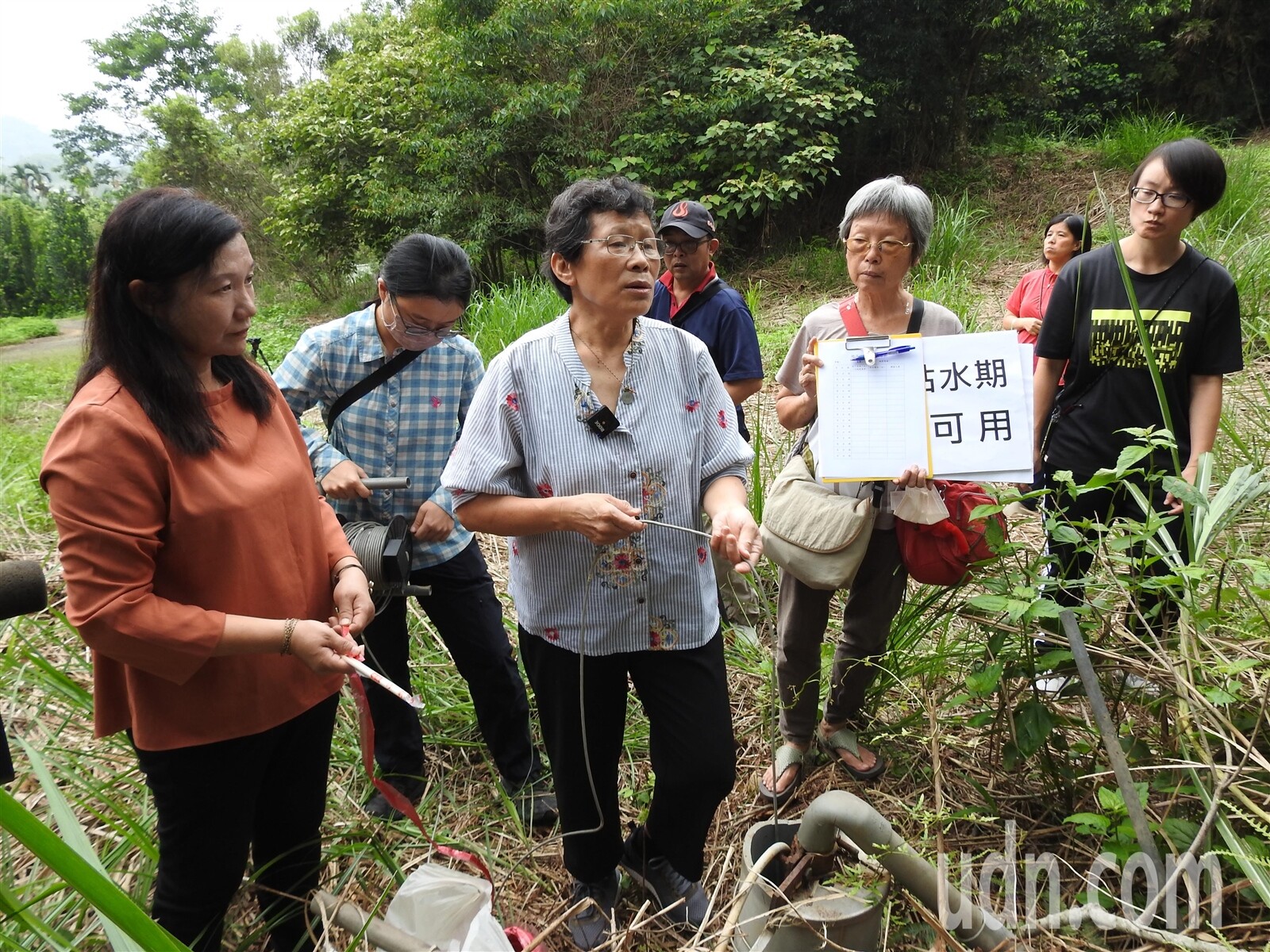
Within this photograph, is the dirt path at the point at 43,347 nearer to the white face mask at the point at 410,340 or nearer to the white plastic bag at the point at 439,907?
the white face mask at the point at 410,340

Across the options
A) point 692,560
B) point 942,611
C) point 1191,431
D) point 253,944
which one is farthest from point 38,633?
point 1191,431

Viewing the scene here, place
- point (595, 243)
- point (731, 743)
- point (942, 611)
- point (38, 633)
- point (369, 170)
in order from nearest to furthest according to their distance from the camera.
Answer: point (595, 243)
point (731, 743)
point (942, 611)
point (38, 633)
point (369, 170)

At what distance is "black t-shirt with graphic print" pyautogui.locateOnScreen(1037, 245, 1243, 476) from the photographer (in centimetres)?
213

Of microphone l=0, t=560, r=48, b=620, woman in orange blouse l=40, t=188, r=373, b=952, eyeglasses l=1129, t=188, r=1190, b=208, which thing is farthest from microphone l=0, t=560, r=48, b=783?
eyeglasses l=1129, t=188, r=1190, b=208

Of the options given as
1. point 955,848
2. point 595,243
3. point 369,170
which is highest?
point 369,170

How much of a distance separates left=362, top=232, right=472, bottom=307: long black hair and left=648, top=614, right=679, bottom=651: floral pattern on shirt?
38.1 inches

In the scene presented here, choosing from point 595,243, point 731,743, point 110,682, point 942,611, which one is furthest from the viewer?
point 942,611

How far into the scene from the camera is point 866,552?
6.73ft

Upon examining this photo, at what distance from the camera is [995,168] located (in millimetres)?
10438

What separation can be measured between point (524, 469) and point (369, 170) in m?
10.1

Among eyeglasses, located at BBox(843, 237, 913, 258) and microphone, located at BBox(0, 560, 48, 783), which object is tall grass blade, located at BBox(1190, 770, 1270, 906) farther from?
microphone, located at BBox(0, 560, 48, 783)

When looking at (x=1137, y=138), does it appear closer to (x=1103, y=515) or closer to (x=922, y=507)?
(x=1103, y=515)

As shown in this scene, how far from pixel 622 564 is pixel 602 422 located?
30cm

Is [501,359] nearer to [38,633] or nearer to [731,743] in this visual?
[731,743]
